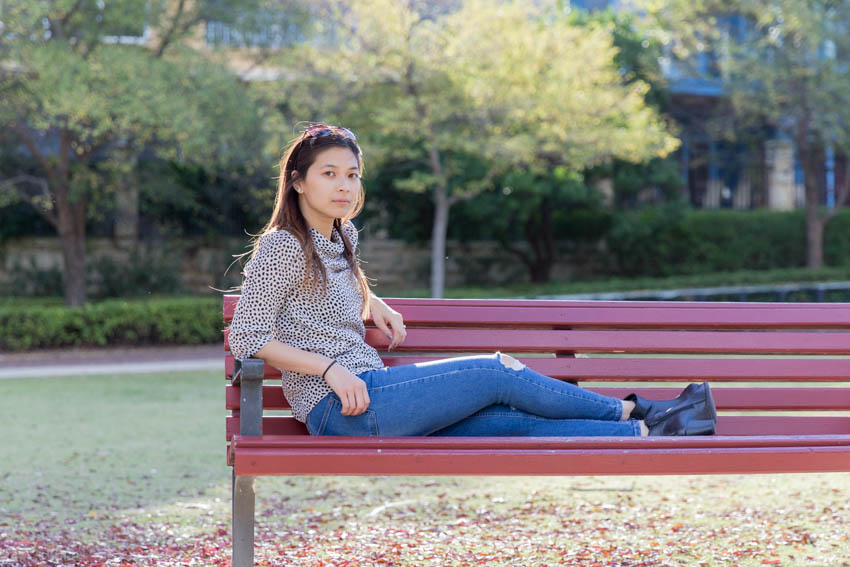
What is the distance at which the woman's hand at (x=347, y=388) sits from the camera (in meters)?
2.93

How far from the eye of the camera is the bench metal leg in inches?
116

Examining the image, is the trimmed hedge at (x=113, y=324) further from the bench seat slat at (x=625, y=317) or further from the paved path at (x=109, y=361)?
the bench seat slat at (x=625, y=317)

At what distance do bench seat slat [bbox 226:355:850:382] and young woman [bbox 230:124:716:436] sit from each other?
330mm

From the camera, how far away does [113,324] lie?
12.9 meters

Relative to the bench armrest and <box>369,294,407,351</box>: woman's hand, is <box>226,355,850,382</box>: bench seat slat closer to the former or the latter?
<box>369,294,407,351</box>: woman's hand

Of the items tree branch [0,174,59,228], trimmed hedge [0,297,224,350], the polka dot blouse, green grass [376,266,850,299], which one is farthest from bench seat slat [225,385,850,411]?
tree branch [0,174,59,228]

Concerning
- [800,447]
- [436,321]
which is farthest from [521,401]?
[800,447]

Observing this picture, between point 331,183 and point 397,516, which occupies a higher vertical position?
point 331,183

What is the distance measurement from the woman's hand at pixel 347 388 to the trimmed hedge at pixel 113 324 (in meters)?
10.3

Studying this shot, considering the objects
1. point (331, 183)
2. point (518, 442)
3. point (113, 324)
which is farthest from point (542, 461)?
point (113, 324)

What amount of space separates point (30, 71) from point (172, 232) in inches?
238

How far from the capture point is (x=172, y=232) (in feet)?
61.0

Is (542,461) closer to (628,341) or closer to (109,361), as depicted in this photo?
(628,341)

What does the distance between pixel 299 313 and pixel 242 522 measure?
2.11ft
